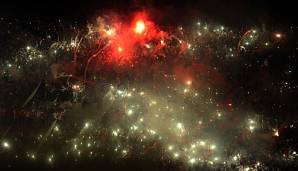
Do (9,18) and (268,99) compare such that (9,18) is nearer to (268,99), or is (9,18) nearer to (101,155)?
(101,155)

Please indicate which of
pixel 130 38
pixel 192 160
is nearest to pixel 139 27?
pixel 130 38

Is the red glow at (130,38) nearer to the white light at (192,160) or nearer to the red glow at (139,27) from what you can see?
the red glow at (139,27)

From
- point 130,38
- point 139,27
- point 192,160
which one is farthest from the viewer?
point 130,38

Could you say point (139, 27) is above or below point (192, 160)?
above

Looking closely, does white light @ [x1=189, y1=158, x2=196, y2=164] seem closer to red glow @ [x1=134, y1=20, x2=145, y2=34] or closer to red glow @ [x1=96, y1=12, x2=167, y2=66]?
red glow @ [x1=96, y1=12, x2=167, y2=66]

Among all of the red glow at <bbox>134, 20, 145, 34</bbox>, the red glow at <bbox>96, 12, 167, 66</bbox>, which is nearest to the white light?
the red glow at <bbox>96, 12, 167, 66</bbox>

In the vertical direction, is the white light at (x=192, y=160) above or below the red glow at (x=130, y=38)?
below

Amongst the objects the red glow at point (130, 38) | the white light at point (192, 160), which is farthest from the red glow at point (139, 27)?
the white light at point (192, 160)

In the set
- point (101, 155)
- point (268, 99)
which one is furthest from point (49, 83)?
point (268, 99)

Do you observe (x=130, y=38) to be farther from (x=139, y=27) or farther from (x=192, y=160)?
(x=192, y=160)

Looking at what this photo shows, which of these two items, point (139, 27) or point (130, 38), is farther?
point (130, 38)

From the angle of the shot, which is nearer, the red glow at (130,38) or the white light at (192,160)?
the white light at (192,160)
